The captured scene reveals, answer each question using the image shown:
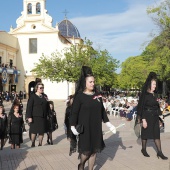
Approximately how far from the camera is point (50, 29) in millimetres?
51250

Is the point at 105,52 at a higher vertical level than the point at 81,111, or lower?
higher

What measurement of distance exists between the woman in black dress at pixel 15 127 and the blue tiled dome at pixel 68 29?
208 ft

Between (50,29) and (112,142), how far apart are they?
145 ft

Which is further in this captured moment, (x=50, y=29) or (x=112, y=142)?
(x=50, y=29)

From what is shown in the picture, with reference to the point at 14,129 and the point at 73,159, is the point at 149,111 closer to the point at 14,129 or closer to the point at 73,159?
the point at 73,159

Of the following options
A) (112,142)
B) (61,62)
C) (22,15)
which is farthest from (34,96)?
(22,15)

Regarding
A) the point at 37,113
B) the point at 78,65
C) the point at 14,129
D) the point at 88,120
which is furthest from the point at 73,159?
the point at 78,65

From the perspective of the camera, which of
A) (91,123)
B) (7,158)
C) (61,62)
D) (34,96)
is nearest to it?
(91,123)

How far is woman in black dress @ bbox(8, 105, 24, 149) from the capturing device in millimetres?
8180

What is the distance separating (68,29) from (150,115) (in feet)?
219

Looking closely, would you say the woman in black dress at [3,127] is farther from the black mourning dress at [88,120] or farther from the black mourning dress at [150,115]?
the black mourning dress at [150,115]

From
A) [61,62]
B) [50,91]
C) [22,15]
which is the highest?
[22,15]

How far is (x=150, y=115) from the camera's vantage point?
7098 mm

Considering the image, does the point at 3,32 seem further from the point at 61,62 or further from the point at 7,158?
the point at 7,158
